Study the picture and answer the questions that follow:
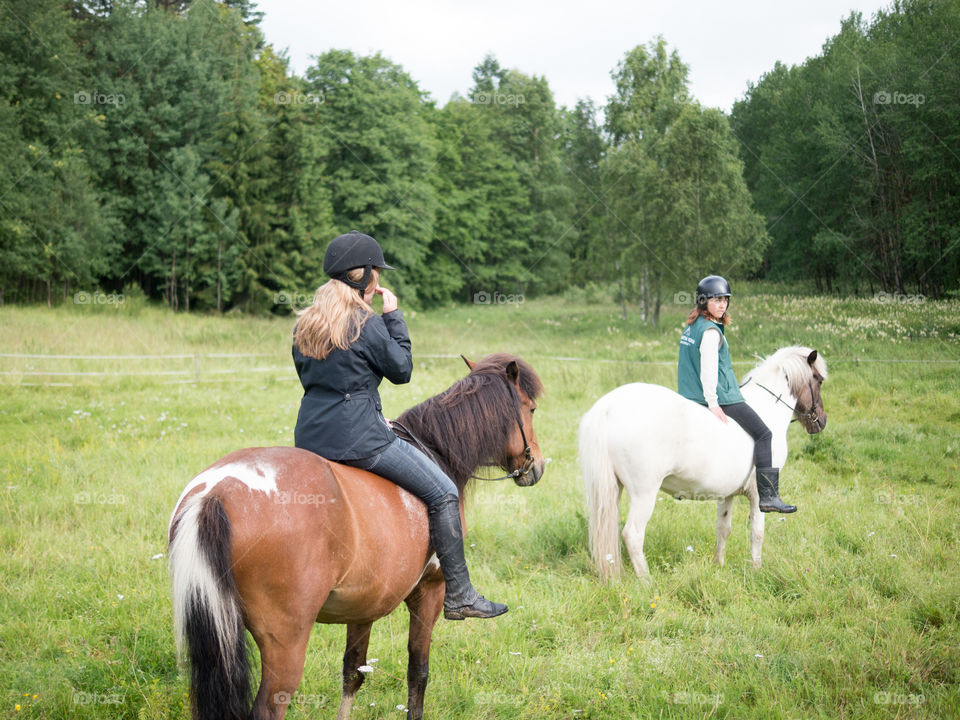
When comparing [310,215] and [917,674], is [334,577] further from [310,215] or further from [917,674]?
[310,215]

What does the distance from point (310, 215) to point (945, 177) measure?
24.7 meters

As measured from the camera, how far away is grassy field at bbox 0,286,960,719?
394 centimetres

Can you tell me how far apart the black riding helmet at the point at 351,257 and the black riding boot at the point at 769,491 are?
4193mm

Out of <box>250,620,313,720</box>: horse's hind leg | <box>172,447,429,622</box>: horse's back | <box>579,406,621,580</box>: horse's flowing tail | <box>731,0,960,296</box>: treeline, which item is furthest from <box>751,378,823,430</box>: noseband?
<box>731,0,960,296</box>: treeline

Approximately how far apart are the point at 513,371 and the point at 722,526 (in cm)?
330

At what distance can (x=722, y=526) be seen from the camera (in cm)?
615

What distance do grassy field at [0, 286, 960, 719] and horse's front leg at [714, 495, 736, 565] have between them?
0.12 metres

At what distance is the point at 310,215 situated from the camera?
103ft

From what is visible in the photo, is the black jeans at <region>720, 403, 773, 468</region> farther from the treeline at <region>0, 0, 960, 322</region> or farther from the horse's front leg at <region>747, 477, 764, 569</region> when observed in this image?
the treeline at <region>0, 0, 960, 322</region>

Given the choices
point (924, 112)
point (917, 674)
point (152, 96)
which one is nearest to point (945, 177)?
point (924, 112)

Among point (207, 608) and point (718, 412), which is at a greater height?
point (718, 412)

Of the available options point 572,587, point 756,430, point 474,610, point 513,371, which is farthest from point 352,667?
point 756,430

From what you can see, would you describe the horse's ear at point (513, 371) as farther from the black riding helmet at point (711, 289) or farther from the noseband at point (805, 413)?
the noseband at point (805, 413)

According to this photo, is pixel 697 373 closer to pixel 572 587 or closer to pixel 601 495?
pixel 601 495
